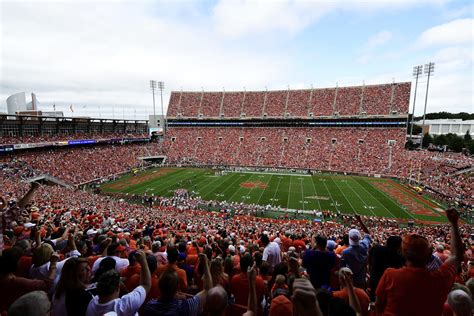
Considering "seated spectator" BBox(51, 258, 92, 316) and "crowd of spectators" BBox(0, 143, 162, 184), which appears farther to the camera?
"crowd of spectators" BBox(0, 143, 162, 184)

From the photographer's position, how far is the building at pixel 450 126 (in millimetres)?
84875

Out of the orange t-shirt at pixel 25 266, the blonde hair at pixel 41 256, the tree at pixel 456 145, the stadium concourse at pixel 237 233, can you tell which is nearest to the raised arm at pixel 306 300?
the stadium concourse at pixel 237 233

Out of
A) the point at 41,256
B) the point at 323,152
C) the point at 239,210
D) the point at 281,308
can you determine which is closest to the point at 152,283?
the point at 41,256

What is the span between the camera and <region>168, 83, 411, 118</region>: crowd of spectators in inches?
1993

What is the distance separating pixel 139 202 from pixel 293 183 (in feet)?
65.7

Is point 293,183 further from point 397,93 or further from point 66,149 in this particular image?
point 66,149

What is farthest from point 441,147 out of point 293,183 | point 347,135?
point 293,183

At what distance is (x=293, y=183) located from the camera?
35406mm

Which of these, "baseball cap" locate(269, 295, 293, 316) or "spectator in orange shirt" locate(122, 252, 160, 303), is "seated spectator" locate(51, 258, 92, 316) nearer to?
"spectator in orange shirt" locate(122, 252, 160, 303)

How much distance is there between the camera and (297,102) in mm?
57875

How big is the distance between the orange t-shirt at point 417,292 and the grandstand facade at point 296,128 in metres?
43.0

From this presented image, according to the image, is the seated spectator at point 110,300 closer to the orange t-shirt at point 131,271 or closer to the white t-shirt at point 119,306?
the white t-shirt at point 119,306

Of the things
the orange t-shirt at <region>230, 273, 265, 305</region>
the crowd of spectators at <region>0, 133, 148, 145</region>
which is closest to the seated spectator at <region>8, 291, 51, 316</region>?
the orange t-shirt at <region>230, 273, 265, 305</region>

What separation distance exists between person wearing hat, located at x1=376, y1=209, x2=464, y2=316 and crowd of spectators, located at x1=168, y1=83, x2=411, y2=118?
5485 centimetres
